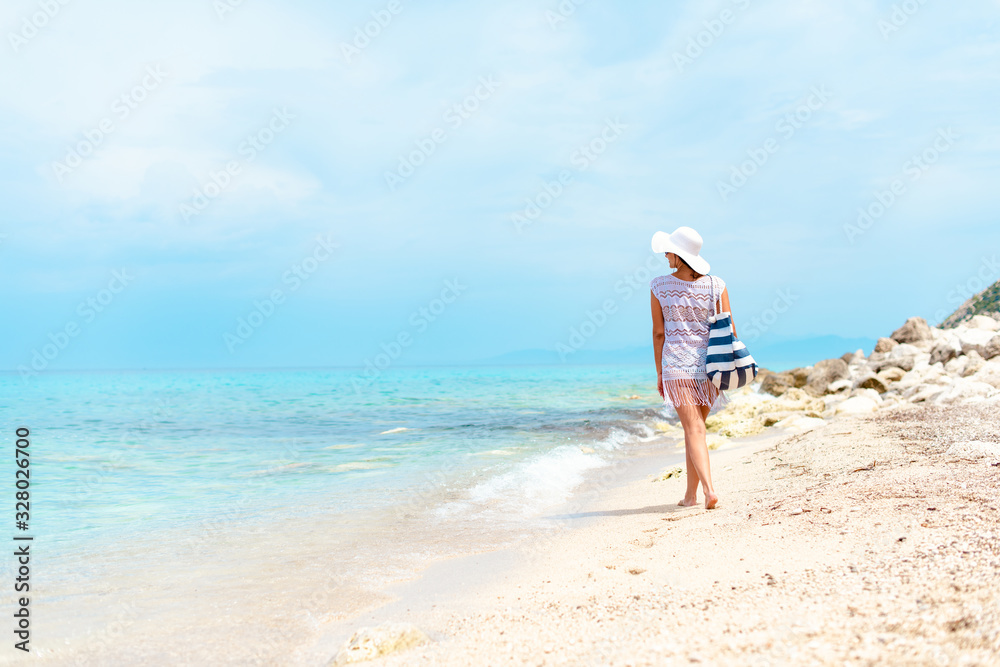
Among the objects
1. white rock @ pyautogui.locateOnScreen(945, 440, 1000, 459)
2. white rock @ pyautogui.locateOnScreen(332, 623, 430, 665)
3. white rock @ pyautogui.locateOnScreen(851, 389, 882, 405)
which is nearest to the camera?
white rock @ pyautogui.locateOnScreen(332, 623, 430, 665)

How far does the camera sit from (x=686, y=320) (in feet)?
16.7

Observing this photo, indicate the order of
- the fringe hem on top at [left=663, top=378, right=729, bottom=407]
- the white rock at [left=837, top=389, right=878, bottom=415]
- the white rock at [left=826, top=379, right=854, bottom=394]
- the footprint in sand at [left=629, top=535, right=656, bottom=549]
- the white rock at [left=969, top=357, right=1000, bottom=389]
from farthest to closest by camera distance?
the white rock at [left=826, top=379, right=854, bottom=394]
the white rock at [left=837, top=389, right=878, bottom=415]
the white rock at [left=969, top=357, right=1000, bottom=389]
the fringe hem on top at [left=663, top=378, right=729, bottom=407]
the footprint in sand at [left=629, top=535, right=656, bottom=549]

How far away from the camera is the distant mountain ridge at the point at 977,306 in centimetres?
3511

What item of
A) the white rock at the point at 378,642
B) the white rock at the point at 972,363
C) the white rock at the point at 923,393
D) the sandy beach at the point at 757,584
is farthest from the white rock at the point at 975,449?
the white rock at the point at 972,363

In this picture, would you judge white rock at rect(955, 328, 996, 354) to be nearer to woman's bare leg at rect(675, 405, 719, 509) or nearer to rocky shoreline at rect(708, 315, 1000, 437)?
rocky shoreline at rect(708, 315, 1000, 437)

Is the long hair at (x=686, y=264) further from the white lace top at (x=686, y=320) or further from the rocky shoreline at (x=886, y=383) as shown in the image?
the rocky shoreline at (x=886, y=383)

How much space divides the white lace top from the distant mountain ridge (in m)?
36.1

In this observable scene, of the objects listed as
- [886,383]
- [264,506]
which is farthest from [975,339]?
[264,506]

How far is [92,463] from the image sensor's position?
10.1 metres

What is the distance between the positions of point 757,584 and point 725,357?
7.62 feet

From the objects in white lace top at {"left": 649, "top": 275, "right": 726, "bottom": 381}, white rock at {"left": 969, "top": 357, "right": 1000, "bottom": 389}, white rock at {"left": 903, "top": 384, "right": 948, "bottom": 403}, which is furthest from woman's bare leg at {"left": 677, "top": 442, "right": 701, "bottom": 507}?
white rock at {"left": 969, "top": 357, "right": 1000, "bottom": 389}

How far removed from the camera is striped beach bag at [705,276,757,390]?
494cm

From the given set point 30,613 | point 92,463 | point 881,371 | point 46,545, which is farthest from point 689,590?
point 881,371

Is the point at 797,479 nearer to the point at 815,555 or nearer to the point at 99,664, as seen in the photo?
the point at 815,555
